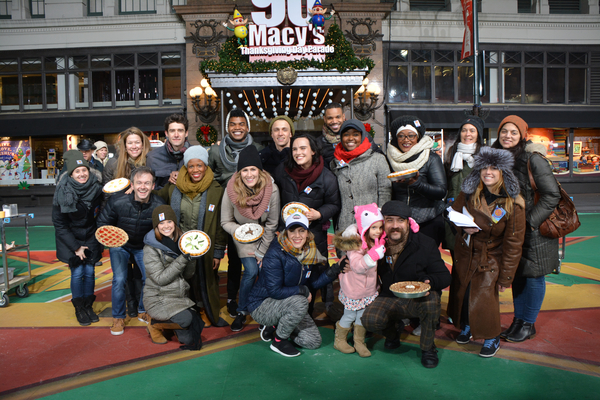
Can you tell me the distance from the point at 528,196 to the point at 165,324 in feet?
12.4

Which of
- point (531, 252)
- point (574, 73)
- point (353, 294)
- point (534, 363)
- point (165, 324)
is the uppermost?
point (574, 73)

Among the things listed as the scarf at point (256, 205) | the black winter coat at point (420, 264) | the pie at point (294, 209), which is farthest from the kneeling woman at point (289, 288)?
the black winter coat at point (420, 264)

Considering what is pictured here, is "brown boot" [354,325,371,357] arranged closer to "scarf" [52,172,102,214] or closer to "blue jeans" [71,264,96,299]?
"blue jeans" [71,264,96,299]

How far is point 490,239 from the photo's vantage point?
3633 mm

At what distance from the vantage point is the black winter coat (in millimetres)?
3641

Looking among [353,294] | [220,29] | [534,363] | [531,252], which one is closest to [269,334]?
[353,294]

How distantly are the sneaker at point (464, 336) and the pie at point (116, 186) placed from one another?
384cm

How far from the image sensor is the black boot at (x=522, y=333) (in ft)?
12.7

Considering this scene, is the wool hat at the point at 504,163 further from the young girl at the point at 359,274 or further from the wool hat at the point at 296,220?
the wool hat at the point at 296,220

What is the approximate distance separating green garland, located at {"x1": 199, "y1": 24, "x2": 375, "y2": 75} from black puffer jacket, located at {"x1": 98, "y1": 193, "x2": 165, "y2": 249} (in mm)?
8828

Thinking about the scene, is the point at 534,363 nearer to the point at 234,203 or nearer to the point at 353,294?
the point at 353,294

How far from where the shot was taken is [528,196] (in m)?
3.83

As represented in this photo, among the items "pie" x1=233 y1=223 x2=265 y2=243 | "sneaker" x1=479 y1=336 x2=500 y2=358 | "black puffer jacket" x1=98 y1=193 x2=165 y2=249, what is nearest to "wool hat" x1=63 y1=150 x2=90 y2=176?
"black puffer jacket" x1=98 y1=193 x2=165 y2=249

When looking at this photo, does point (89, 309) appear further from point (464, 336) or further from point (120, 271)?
point (464, 336)
